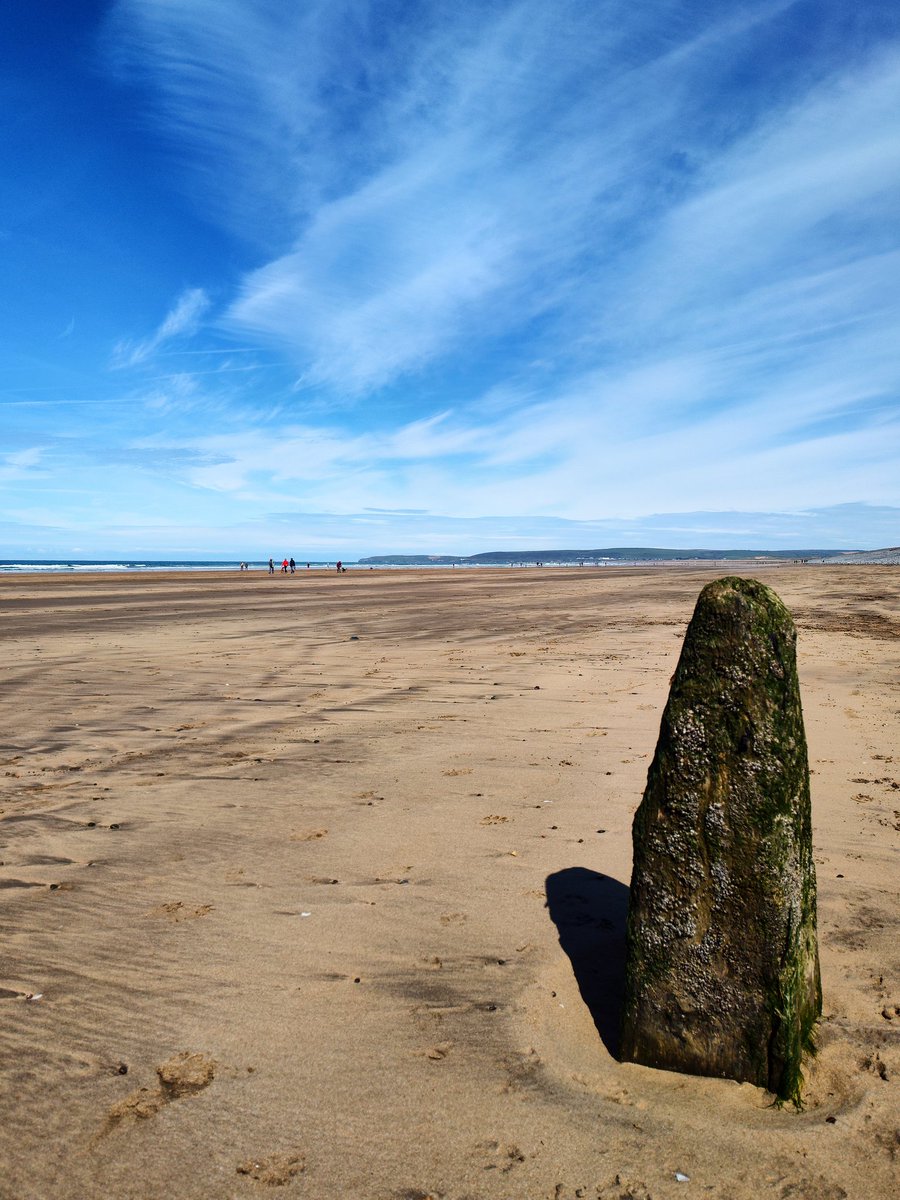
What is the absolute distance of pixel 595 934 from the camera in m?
3.96

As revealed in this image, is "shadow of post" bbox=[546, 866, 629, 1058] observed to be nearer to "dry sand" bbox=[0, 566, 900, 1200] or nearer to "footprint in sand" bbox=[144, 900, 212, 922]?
"dry sand" bbox=[0, 566, 900, 1200]

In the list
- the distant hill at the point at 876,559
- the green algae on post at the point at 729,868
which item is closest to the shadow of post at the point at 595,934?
the green algae on post at the point at 729,868

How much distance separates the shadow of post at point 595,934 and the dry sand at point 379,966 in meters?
0.02

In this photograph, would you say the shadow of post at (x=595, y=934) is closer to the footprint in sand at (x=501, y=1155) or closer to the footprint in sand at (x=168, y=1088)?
the footprint in sand at (x=501, y=1155)

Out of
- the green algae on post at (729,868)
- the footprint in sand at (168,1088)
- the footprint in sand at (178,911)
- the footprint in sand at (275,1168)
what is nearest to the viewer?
the footprint in sand at (275,1168)

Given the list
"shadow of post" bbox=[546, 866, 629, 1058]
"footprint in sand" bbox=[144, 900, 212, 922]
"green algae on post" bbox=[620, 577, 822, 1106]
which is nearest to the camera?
"green algae on post" bbox=[620, 577, 822, 1106]

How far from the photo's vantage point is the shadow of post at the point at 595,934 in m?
3.35

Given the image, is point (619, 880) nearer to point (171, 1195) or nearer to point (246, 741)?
point (171, 1195)

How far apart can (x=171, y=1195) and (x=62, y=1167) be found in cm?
43

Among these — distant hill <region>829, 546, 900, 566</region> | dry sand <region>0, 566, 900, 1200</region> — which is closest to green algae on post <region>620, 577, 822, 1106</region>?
dry sand <region>0, 566, 900, 1200</region>

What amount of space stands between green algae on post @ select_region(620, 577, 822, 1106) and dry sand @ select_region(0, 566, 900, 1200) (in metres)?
0.18

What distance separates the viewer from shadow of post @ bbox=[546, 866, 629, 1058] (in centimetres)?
335

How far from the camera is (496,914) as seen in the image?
414cm

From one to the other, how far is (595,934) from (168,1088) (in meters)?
2.26
